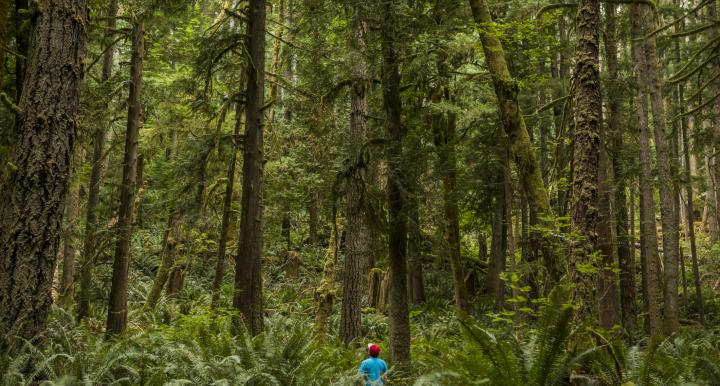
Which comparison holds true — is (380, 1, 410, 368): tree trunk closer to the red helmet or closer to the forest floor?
the forest floor

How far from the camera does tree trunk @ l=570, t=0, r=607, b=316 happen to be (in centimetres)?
729

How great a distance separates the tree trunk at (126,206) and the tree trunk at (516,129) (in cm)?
630

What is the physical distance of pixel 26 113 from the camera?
6273 millimetres

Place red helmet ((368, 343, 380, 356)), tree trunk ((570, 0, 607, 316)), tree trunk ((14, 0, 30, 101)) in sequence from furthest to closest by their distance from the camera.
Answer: tree trunk ((14, 0, 30, 101))
red helmet ((368, 343, 380, 356))
tree trunk ((570, 0, 607, 316))

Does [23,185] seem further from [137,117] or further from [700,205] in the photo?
[700,205]

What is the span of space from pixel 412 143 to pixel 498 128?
21.0ft

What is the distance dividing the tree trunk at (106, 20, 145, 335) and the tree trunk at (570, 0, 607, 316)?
25.2 ft

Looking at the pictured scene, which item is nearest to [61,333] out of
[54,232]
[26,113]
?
[54,232]

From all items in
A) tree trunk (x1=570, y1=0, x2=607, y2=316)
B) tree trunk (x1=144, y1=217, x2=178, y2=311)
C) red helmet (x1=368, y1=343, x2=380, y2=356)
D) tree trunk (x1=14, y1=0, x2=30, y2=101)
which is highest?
tree trunk (x1=14, y1=0, x2=30, y2=101)

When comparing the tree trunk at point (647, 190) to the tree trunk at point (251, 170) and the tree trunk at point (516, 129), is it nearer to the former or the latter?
the tree trunk at point (516, 129)

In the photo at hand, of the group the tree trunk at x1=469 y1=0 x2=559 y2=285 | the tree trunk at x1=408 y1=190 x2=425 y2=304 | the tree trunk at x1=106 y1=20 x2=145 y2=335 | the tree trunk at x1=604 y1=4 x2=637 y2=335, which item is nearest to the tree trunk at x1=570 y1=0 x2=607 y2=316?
the tree trunk at x1=469 y1=0 x2=559 y2=285

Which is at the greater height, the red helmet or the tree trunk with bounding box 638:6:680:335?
the tree trunk with bounding box 638:6:680:335

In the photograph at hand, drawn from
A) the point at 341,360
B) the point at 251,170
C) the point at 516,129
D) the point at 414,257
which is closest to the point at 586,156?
the point at 516,129

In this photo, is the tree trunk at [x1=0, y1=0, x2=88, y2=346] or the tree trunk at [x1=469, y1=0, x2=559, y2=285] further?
the tree trunk at [x1=469, y1=0, x2=559, y2=285]
